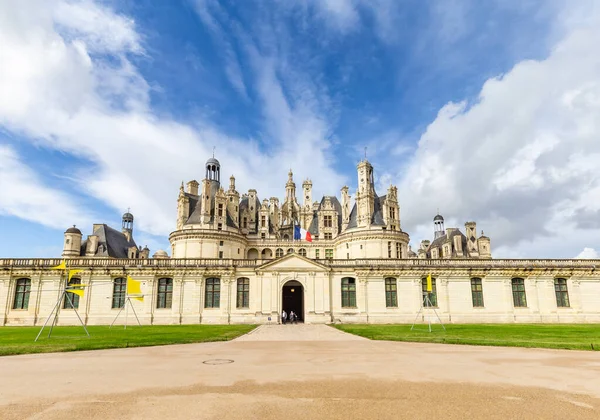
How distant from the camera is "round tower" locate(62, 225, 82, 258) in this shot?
57.9 metres

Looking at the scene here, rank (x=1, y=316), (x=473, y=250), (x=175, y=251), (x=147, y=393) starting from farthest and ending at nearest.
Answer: (x=473, y=250) → (x=175, y=251) → (x=1, y=316) → (x=147, y=393)

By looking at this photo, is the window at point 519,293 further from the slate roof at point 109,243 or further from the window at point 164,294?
the slate roof at point 109,243

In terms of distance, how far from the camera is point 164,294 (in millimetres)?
36594

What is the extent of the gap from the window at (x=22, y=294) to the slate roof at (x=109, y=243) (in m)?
27.2

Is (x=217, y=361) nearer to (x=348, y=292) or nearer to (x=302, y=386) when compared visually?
(x=302, y=386)

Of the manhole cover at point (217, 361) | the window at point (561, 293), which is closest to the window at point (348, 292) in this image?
the window at point (561, 293)

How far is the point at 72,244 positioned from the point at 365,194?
157ft

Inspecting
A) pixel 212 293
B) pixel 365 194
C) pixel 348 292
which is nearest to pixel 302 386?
pixel 348 292

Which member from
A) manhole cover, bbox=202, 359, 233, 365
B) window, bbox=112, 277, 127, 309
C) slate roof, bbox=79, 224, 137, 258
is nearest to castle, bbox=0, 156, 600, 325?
window, bbox=112, 277, 127, 309

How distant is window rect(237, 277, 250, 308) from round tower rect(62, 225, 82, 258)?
36.9 m

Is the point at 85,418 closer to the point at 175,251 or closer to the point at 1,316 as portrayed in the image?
the point at 1,316

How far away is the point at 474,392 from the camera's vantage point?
802cm

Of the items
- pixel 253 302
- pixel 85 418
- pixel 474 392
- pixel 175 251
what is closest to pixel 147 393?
pixel 85 418

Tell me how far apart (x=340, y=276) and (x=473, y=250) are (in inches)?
1739
